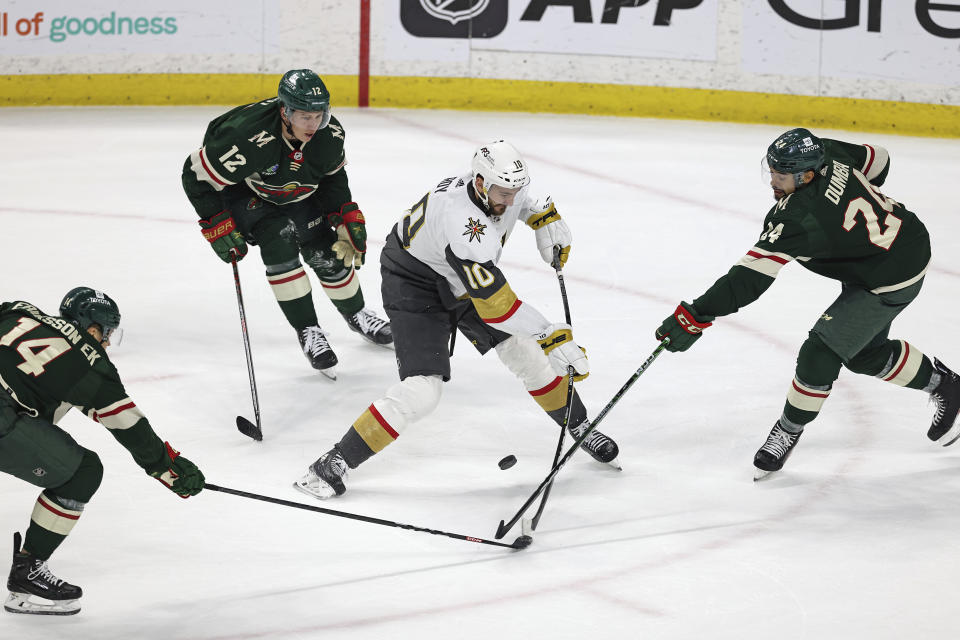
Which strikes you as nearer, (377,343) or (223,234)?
(223,234)

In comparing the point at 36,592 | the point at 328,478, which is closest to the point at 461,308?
the point at 328,478

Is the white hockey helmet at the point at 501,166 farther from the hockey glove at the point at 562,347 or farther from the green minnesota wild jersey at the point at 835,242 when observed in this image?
the green minnesota wild jersey at the point at 835,242

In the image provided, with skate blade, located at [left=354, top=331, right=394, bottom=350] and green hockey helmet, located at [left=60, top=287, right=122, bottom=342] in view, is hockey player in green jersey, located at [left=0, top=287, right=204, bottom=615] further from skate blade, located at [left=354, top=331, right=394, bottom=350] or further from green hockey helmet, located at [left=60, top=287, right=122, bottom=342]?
skate blade, located at [left=354, top=331, right=394, bottom=350]

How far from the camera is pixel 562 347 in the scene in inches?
146

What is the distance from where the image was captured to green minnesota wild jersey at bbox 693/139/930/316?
3.67 meters

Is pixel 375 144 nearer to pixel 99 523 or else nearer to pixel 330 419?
pixel 330 419

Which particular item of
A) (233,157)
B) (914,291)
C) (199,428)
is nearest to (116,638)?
(199,428)

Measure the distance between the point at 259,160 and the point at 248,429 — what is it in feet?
3.23

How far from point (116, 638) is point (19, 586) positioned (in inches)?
11.9

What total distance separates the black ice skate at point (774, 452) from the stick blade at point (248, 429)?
1664mm

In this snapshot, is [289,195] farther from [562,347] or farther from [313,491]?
[562,347]

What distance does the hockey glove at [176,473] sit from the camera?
10.3 feet

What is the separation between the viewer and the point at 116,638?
3.07 m

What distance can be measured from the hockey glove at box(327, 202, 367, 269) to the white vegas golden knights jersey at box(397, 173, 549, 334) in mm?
857
